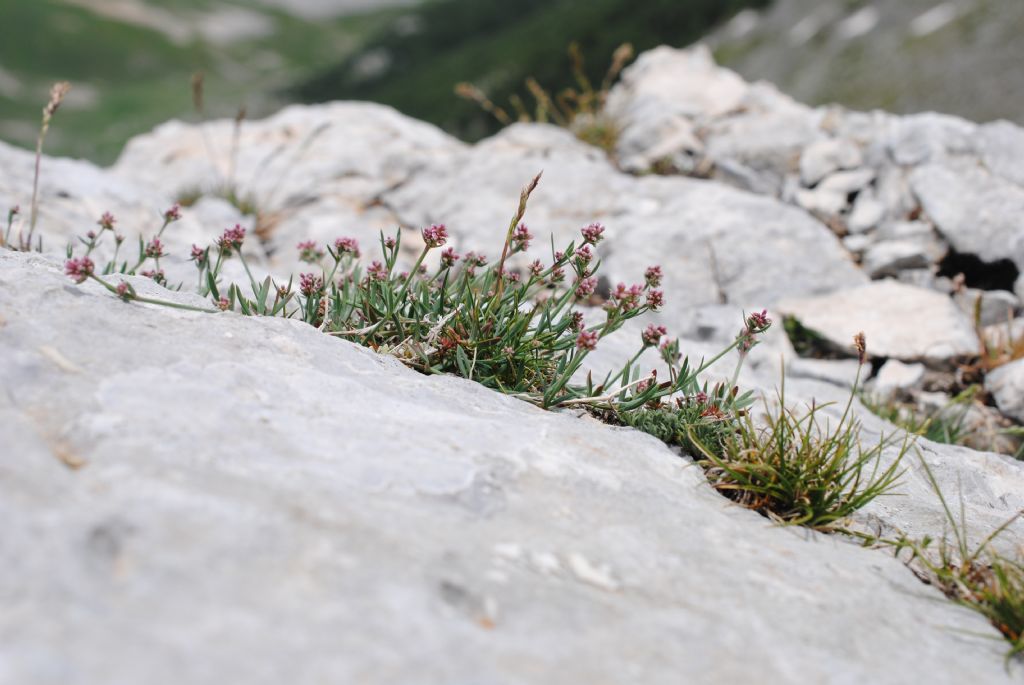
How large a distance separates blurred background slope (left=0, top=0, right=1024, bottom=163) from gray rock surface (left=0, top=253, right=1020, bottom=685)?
6.82 metres

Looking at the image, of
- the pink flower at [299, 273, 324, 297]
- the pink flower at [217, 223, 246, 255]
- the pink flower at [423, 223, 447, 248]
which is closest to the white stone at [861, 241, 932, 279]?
the pink flower at [423, 223, 447, 248]

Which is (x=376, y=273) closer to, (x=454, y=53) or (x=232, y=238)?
(x=232, y=238)

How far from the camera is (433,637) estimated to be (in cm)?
185

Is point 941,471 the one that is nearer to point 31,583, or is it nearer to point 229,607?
point 229,607

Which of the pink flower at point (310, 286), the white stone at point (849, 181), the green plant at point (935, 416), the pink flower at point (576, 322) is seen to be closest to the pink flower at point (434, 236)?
the pink flower at point (310, 286)

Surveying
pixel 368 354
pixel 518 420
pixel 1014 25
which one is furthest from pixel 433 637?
pixel 1014 25

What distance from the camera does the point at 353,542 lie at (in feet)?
6.81

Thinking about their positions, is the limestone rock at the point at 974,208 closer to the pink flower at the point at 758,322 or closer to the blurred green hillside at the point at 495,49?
the pink flower at the point at 758,322

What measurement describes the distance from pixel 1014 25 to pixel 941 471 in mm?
17809

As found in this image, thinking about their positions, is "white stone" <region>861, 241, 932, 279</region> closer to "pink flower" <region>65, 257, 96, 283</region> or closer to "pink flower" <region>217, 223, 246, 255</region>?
"pink flower" <region>217, 223, 246, 255</region>

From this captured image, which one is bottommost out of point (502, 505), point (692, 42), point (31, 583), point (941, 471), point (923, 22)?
point (31, 583)

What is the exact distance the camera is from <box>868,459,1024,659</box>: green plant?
2576 millimetres

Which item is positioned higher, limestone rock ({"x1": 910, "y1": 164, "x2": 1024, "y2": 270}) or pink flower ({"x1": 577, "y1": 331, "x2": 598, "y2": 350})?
limestone rock ({"x1": 910, "y1": 164, "x2": 1024, "y2": 270})

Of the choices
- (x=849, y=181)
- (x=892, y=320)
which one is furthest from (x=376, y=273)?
(x=849, y=181)
